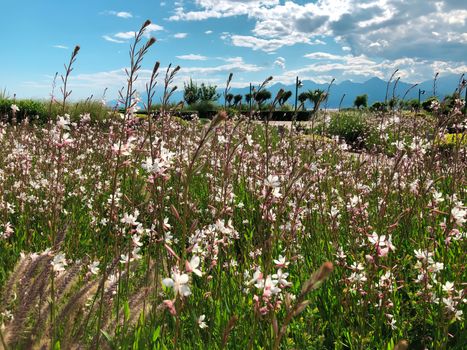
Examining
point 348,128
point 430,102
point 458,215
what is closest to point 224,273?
point 458,215

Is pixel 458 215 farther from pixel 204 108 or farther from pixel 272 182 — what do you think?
pixel 204 108

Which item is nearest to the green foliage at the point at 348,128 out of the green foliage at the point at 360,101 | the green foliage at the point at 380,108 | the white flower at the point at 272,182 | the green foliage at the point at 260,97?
the green foliage at the point at 380,108

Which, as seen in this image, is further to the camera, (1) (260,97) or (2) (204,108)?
(2) (204,108)

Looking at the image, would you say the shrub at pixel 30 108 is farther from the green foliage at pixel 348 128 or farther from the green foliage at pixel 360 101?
the green foliage at pixel 360 101

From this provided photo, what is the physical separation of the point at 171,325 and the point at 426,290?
1.65 meters

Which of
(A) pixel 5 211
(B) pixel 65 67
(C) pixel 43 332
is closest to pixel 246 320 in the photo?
(C) pixel 43 332

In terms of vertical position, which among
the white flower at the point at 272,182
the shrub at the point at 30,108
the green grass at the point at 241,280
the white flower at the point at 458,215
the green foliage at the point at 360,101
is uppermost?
the green foliage at the point at 360,101

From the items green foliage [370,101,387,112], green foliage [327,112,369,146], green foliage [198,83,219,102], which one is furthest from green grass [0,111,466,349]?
green foliage [198,83,219,102]

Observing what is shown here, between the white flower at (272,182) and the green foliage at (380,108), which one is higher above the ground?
the green foliage at (380,108)

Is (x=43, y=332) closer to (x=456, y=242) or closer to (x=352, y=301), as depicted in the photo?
(x=352, y=301)

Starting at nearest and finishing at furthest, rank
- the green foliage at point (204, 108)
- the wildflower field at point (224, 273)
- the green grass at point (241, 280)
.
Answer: the wildflower field at point (224, 273) → the green grass at point (241, 280) → the green foliage at point (204, 108)

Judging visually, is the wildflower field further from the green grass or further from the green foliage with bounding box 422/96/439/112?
the green foliage with bounding box 422/96/439/112

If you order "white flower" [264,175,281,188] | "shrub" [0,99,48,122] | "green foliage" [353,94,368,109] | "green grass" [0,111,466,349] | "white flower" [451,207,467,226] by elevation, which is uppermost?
"green foliage" [353,94,368,109]

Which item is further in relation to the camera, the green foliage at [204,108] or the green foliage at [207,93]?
the green foliage at [207,93]
